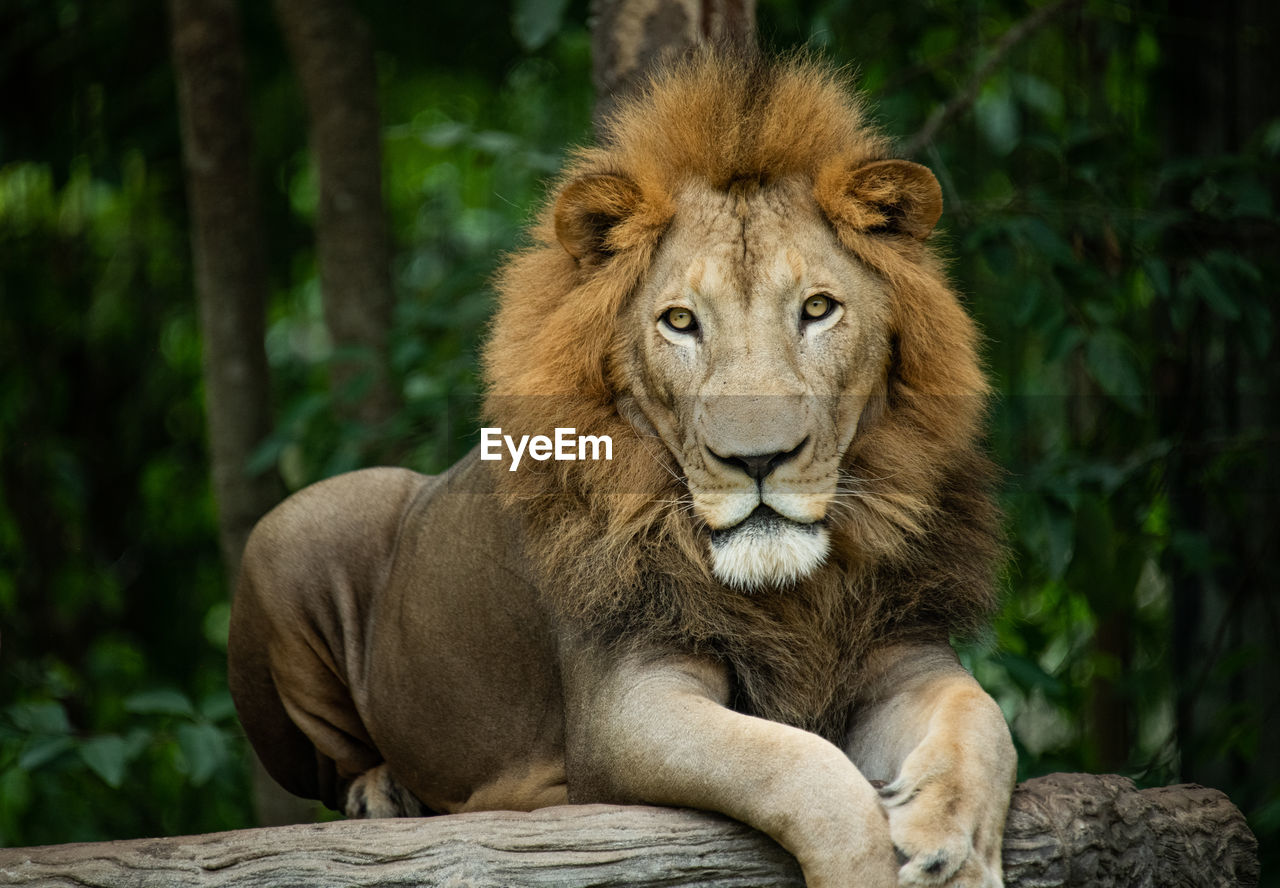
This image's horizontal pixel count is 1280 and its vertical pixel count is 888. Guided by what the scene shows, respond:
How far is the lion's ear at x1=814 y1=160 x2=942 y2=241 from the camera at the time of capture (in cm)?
296

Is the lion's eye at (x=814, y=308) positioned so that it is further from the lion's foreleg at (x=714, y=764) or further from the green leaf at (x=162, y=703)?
the green leaf at (x=162, y=703)

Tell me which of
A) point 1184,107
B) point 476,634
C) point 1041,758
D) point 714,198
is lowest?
point 1041,758

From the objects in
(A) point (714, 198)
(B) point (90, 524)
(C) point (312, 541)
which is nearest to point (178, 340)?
(B) point (90, 524)

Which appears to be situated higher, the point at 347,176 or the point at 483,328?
the point at 347,176

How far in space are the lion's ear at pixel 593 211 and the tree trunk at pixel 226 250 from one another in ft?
9.58

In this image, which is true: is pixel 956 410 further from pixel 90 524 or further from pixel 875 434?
pixel 90 524

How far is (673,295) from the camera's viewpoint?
285 cm

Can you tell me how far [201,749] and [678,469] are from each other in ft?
6.84

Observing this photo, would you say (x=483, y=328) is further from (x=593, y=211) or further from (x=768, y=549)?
(x=768, y=549)

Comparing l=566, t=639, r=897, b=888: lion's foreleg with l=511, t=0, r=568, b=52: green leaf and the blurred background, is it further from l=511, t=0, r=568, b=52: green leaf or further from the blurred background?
l=511, t=0, r=568, b=52: green leaf

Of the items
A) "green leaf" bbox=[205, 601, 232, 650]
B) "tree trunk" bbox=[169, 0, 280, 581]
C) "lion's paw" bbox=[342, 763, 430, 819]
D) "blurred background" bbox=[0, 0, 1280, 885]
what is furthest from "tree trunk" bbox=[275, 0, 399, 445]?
"green leaf" bbox=[205, 601, 232, 650]

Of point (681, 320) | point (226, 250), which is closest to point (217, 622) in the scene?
point (226, 250)

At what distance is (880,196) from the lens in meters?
2.99

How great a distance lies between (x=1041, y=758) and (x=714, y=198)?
2.63 meters
